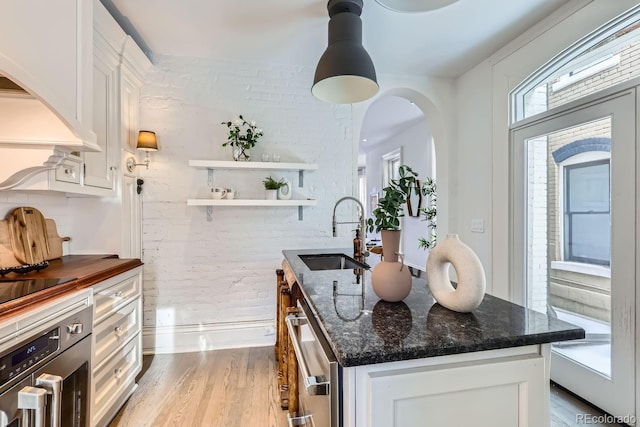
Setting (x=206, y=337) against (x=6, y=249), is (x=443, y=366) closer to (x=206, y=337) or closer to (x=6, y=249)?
(x=6, y=249)

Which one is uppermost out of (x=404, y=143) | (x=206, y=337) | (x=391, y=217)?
(x=404, y=143)

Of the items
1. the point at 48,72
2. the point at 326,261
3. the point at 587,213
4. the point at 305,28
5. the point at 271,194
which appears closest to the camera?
the point at 48,72

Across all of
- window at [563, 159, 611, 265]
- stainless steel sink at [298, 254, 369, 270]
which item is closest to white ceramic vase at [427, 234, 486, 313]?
stainless steel sink at [298, 254, 369, 270]

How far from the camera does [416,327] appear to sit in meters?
0.94

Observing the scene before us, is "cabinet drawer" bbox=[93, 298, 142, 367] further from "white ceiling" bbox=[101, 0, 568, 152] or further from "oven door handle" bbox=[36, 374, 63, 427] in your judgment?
"white ceiling" bbox=[101, 0, 568, 152]

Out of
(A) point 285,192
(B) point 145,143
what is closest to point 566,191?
(A) point 285,192

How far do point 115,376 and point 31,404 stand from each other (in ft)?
2.98

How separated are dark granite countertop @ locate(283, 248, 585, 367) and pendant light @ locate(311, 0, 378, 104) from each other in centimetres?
117

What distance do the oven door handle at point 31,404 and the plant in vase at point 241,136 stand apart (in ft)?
6.87

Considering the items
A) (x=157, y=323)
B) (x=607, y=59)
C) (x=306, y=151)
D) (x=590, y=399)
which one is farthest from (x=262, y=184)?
(x=590, y=399)

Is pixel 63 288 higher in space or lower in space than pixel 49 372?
higher

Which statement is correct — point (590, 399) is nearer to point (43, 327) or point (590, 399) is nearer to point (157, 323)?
point (43, 327)

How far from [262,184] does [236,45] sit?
1.23m

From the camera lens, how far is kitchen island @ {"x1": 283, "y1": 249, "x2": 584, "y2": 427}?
31.8 inches
